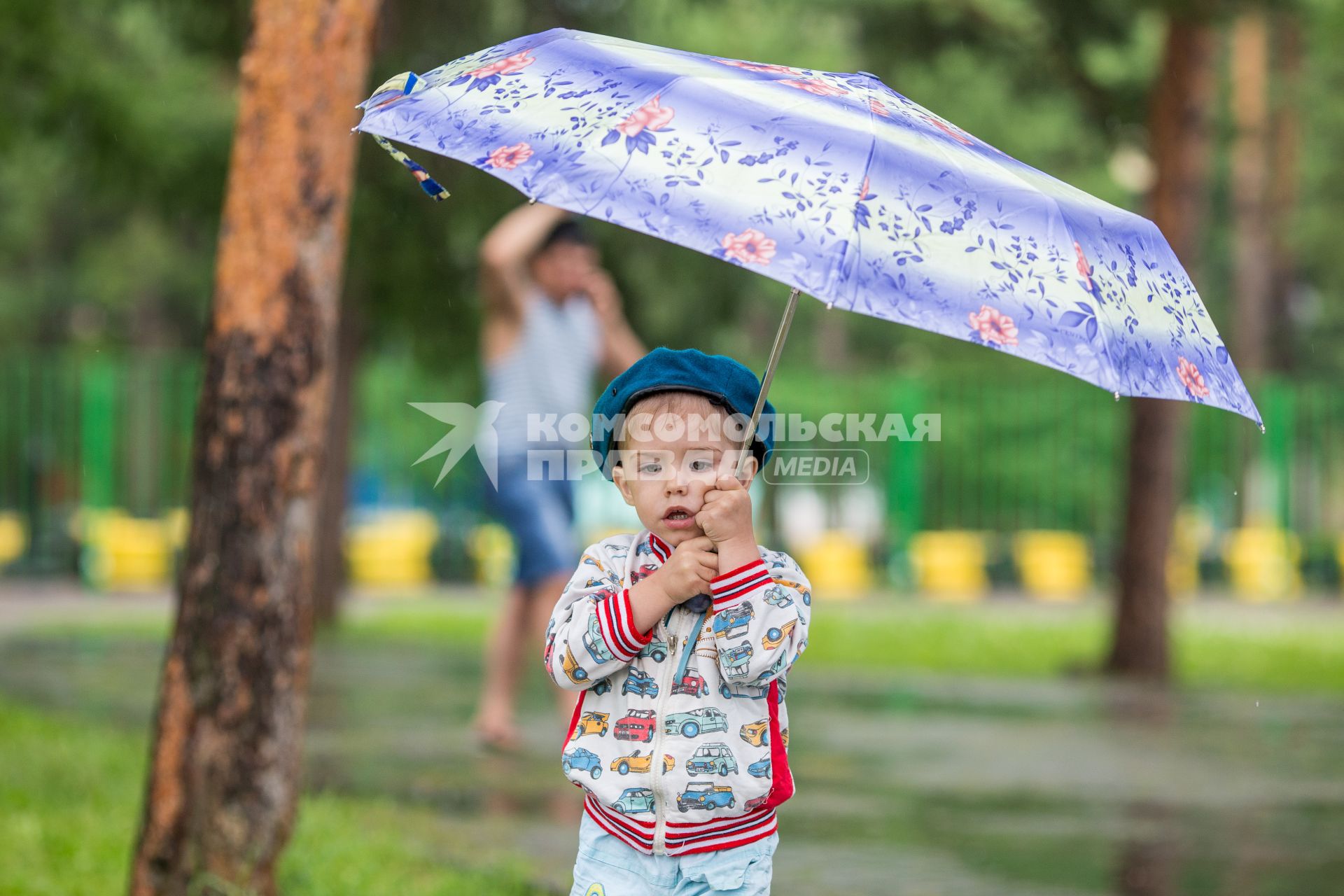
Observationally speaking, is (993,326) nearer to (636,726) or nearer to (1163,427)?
(636,726)

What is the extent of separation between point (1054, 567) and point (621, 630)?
17923 millimetres

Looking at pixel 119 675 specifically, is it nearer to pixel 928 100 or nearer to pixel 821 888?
pixel 821 888

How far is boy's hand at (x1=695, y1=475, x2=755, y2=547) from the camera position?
2723 mm

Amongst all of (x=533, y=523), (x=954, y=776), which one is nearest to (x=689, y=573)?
(x=533, y=523)

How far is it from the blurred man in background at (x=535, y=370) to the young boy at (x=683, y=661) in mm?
3428

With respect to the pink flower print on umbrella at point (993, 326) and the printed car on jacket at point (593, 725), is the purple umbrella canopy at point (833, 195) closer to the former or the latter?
the pink flower print on umbrella at point (993, 326)

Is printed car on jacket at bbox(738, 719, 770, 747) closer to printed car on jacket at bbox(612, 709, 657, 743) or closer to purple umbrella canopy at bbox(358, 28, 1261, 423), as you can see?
printed car on jacket at bbox(612, 709, 657, 743)

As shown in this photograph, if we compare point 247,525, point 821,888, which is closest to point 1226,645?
point 821,888

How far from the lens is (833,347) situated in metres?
33.3

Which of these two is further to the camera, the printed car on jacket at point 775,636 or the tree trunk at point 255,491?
the tree trunk at point 255,491

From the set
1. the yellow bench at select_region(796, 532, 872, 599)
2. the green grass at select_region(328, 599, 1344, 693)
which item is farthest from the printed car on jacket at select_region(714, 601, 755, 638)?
the yellow bench at select_region(796, 532, 872, 599)

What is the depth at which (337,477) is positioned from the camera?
12.8 meters

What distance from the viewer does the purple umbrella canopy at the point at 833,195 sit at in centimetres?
246

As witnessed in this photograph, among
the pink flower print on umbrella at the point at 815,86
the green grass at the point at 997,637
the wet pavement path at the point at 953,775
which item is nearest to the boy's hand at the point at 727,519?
the pink flower print on umbrella at the point at 815,86
